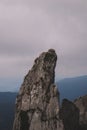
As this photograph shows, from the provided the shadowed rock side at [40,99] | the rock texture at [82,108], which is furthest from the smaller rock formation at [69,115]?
the shadowed rock side at [40,99]

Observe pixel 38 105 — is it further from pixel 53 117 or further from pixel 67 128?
pixel 67 128

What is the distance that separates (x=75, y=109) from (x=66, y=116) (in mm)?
6320

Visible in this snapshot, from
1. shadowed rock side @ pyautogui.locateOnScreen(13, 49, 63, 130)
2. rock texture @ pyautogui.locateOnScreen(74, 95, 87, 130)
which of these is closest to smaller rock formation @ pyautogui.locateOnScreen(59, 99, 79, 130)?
rock texture @ pyautogui.locateOnScreen(74, 95, 87, 130)

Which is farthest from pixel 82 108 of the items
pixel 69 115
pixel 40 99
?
pixel 40 99

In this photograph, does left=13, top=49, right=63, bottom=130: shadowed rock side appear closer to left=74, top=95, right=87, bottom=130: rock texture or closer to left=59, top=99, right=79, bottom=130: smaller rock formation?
left=59, top=99, right=79, bottom=130: smaller rock formation

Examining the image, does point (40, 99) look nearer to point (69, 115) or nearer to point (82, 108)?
point (69, 115)

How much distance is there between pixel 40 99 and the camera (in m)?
88.7

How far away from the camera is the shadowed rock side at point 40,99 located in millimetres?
87250

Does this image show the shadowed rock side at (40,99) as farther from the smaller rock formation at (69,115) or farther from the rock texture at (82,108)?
the rock texture at (82,108)

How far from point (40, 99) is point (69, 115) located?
1357 centimetres

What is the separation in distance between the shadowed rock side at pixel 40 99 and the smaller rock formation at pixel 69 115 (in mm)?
7625

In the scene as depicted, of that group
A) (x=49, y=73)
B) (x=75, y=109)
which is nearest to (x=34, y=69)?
(x=49, y=73)

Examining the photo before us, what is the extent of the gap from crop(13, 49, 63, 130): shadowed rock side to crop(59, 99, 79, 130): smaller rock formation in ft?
25.0

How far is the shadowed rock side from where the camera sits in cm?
8725
